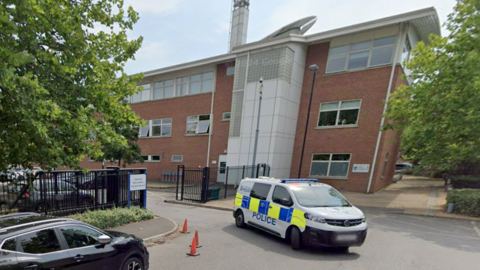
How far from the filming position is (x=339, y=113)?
54.6 feet

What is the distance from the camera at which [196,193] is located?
45.8 feet

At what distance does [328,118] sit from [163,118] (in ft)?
54.7

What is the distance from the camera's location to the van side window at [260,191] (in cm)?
723

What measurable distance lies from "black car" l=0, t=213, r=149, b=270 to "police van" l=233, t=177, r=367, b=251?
11.8ft

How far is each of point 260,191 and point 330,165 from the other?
10881mm

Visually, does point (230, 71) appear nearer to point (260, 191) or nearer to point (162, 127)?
point (162, 127)

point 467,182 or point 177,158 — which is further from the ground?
point 467,182

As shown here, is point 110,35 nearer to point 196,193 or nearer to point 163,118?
point 196,193

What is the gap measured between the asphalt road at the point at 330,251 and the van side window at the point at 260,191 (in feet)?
3.75

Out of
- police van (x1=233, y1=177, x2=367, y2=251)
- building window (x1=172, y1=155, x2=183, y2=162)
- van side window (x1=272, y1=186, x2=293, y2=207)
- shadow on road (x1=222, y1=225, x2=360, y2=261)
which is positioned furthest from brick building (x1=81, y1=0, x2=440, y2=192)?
shadow on road (x1=222, y1=225, x2=360, y2=261)

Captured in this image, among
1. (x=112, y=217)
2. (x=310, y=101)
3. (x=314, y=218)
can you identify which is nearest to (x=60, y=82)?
(x=112, y=217)

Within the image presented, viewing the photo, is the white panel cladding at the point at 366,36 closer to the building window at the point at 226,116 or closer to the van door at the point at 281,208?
the building window at the point at 226,116

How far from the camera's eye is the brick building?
1520 centimetres

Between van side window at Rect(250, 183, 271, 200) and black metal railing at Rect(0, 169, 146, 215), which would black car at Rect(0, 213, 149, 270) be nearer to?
black metal railing at Rect(0, 169, 146, 215)
